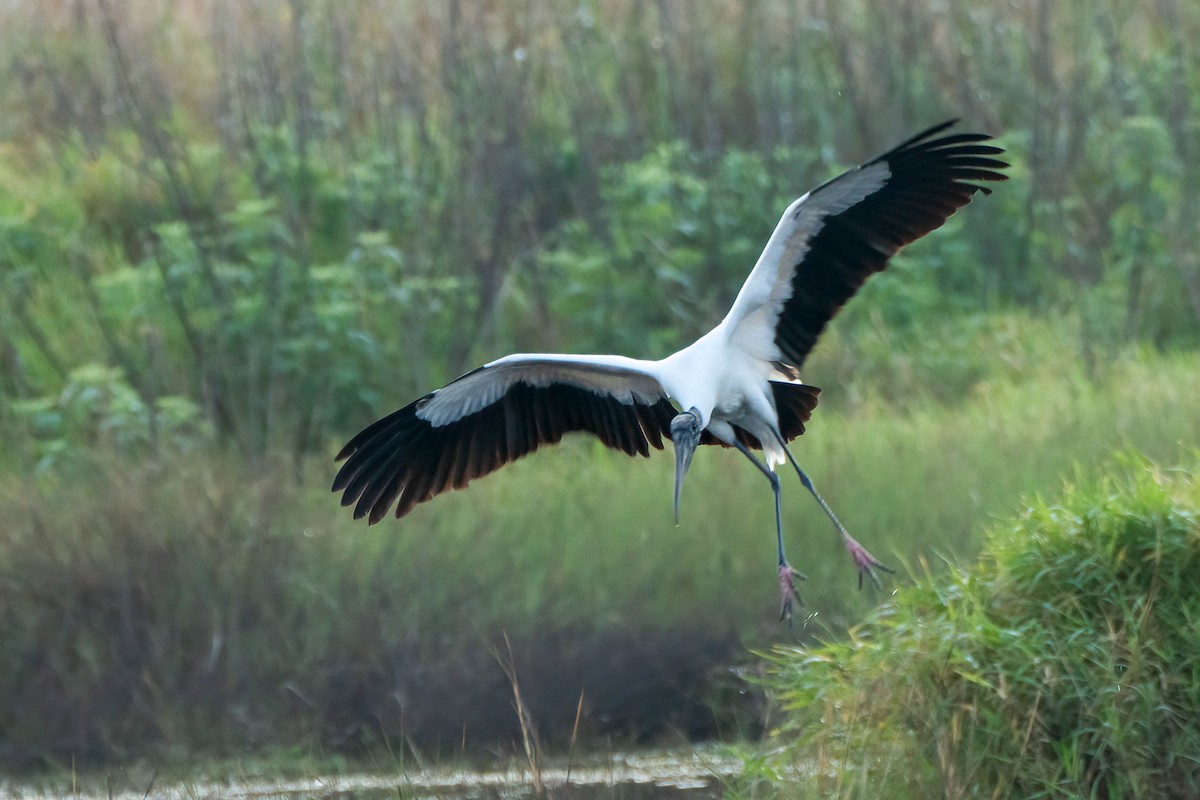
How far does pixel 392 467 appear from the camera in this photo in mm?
5621

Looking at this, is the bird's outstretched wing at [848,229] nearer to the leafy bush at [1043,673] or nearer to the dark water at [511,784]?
the leafy bush at [1043,673]

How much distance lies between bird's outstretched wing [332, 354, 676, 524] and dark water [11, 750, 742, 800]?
2.85 ft

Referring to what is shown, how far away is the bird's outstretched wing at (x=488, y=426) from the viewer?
5566 mm

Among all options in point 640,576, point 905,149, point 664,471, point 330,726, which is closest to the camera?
point 905,149

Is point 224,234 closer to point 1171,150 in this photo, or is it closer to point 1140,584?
point 1171,150

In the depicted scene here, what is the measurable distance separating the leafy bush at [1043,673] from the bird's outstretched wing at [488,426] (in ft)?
4.77

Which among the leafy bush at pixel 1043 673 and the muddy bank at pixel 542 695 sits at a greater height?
the leafy bush at pixel 1043 673

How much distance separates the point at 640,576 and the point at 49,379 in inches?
163

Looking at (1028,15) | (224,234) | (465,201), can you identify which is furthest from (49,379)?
(1028,15)

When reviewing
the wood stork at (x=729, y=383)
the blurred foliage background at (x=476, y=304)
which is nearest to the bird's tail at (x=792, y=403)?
the wood stork at (x=729, y=383)

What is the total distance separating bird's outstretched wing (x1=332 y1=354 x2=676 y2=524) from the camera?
557 cm

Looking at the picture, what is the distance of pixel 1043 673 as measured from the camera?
13.6 ft

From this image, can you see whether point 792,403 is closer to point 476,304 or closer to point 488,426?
point 488,426

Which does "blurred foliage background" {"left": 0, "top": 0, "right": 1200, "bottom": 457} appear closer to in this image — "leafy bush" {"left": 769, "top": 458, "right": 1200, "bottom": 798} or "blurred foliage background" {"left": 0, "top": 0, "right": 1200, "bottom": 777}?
"blurred foliage background" {"left": 0, "top": 0, "right": 1200, "bottom": 777}
